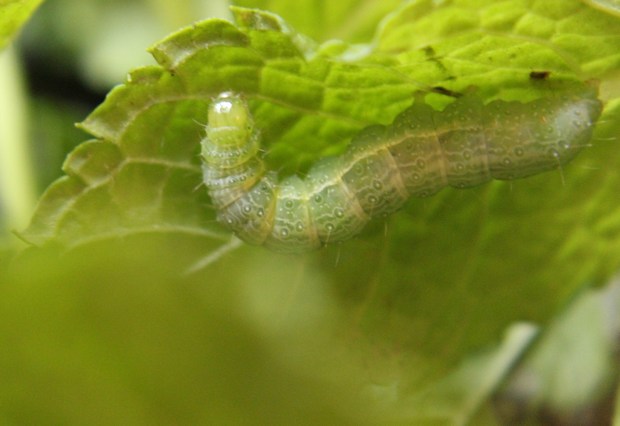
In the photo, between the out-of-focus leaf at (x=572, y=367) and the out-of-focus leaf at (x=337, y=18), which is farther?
the out-of-focus leaf at (x=572, y=367)

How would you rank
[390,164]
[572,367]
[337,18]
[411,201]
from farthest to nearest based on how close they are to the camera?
1. [572,367]
2. [337,18]
3. [411,201]
4. [390,164]

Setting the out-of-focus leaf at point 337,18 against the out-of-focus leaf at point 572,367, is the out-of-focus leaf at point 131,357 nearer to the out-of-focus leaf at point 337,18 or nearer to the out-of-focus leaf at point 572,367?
the out-of-focus leaf at point 337,18

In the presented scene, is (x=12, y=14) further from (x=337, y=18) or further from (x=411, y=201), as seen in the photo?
(x=337, y=18)

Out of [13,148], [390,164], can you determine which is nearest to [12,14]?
[390,164]

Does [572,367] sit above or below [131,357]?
above

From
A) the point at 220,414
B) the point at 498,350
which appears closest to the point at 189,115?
the point at 220,414

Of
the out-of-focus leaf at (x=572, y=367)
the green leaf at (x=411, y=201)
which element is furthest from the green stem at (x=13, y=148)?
the out-of-focus leaf at (x=572, y=367)

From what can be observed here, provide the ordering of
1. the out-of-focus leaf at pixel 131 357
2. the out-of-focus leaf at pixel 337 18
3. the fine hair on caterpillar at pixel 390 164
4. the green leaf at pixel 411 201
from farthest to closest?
the out-of-focus leaf at pixel 337 18 < the fine hair on caterpillar at pixel 390 164 < the green leaf at pixel 411 201 < the out-of-focus leaf at pixel 131 357
